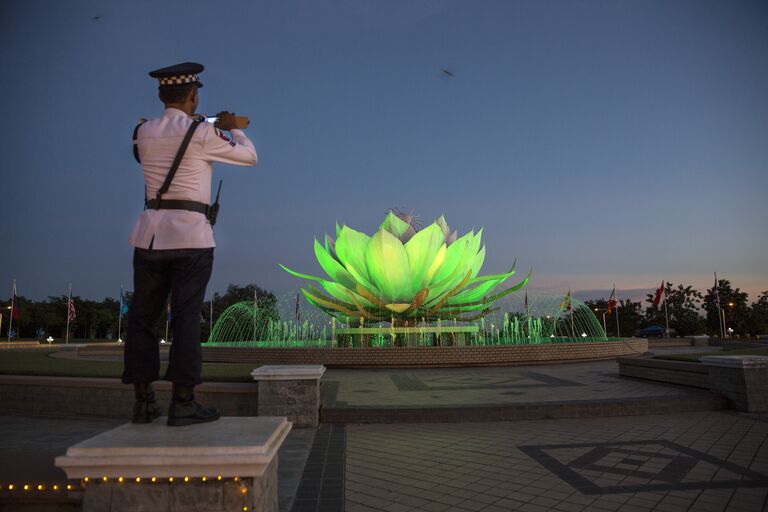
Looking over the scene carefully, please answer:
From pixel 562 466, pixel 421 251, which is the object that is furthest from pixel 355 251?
pixel 562 466

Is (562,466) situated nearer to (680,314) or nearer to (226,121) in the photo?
(226,121)

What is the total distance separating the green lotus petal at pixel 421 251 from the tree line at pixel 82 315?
29.7 meters

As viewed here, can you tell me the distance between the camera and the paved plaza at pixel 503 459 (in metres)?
3.63

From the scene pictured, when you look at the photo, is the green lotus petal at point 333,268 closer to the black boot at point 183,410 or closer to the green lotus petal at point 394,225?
the green lotus petal at point 394,225

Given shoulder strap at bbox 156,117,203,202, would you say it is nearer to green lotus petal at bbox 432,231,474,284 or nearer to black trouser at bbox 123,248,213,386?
black trouser at bbox 123,248,213,386

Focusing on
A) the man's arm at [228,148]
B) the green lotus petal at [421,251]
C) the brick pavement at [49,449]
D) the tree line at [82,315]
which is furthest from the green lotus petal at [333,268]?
the tree line at [82,315]

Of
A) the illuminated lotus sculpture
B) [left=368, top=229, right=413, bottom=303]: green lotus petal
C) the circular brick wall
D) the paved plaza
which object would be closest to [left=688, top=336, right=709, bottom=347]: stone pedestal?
the illuminated lotus sculpture

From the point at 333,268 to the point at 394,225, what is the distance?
107 inches

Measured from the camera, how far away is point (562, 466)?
4.53 meters

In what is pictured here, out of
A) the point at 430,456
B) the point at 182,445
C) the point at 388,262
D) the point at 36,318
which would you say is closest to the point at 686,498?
the point at 430,456

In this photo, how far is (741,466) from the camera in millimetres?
4461

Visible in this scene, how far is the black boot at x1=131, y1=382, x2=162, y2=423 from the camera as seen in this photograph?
9.48ft

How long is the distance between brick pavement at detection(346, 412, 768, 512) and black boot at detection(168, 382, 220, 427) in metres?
1.43

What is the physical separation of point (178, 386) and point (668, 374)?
31.1 ft
